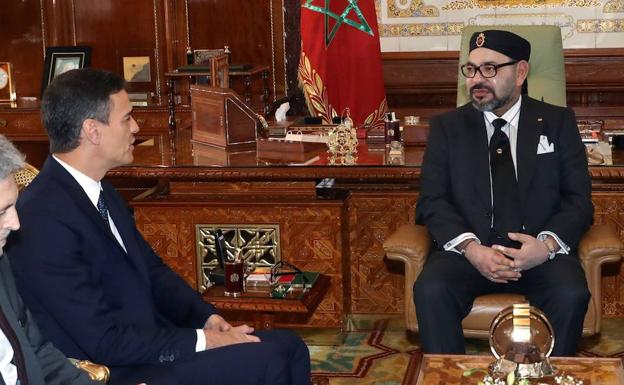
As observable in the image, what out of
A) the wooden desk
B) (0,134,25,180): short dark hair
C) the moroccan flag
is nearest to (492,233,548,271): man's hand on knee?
(0,134,25,180): short dark hair

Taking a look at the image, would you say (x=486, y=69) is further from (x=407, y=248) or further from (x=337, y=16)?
(x=337, y=16)

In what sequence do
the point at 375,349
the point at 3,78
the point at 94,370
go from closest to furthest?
the point at 94,370
the point at 375,349
the point at 3,78

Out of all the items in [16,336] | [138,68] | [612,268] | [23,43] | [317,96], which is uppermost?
[23,43]

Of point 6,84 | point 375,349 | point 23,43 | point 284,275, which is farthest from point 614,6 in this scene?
point 6,84

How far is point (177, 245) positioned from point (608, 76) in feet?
12.1

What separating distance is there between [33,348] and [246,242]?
6.53 ft

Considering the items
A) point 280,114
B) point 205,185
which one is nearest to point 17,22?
point 280,114

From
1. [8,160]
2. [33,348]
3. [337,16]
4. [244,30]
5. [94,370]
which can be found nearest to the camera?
[8,160]

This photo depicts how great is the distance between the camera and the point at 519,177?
3.98 meters

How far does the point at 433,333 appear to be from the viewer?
3670 millimetres

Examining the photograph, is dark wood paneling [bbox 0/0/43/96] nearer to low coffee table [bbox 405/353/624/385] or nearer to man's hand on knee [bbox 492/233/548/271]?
man's hand on knee [bbox 492/233/548/271]

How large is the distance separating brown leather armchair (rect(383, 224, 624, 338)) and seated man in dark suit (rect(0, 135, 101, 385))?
151 cm

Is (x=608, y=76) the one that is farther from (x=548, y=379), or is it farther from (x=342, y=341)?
(x=548, y=379)

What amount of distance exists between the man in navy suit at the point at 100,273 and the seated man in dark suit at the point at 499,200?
2.82 ft
